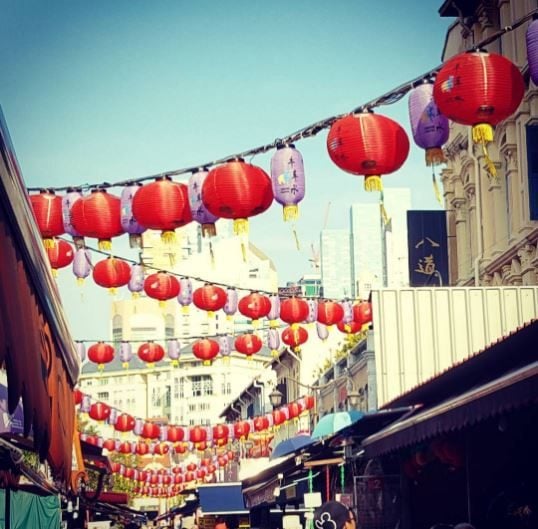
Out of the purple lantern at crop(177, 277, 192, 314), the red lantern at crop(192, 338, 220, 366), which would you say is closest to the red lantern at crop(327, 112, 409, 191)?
the purple lantern at crop(177, 277, 192, 314)

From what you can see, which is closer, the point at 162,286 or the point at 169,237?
the point at 169,237

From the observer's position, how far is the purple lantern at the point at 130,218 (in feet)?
54.5

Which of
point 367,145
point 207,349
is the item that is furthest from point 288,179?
point 207,349

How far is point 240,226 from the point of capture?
15172 mm

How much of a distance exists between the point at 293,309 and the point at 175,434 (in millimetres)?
28540

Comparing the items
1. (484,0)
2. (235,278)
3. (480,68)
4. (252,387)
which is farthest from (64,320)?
(235,278)

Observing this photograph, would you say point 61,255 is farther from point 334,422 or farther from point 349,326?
point 349,326

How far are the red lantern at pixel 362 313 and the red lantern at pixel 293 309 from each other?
378 centimetres

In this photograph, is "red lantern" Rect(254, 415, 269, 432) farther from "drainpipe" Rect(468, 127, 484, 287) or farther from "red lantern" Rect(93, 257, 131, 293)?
"red lantern" Rect(93, 257, 131, 293)

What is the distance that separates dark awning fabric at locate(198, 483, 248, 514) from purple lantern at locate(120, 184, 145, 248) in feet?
79.5

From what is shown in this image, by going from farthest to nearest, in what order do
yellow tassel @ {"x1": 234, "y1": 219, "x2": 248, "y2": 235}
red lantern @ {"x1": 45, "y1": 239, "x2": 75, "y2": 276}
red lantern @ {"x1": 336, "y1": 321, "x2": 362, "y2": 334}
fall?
Answer: 1. red lantern @ {"x1": 336, "y1": 321, "x2": 362, "y2": 334}
2. red lantern @ {"x1": 45, "y1": 239, "x2": 75, "y2": 276}
3. yellow tassel @ {"x1": 234, "y1": 219, "x2": 248, "y2": 235}

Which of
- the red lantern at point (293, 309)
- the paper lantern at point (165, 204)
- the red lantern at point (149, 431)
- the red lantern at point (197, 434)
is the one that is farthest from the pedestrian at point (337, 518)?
the red lantern at point (197, 434)

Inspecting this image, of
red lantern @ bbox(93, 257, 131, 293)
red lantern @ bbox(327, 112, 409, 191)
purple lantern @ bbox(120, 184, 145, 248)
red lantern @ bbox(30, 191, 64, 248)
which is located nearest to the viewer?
red lantern @ bbox(327, 112, 409, 191)

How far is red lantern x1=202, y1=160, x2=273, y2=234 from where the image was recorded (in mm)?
14820
